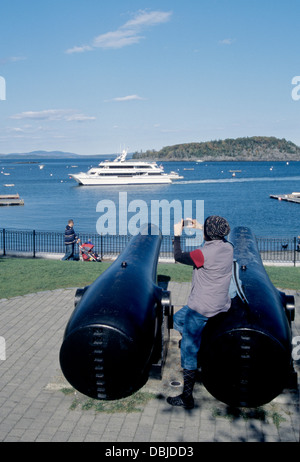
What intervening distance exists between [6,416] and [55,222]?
4729 cm

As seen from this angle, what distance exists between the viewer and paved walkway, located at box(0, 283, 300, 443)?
548 cm

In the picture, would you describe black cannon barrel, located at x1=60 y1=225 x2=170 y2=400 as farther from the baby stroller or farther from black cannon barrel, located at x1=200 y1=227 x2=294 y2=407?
the baby stroller

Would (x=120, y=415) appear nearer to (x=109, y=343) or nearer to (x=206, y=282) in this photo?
(x=109, y=343)

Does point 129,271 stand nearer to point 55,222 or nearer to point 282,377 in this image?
point 282,377

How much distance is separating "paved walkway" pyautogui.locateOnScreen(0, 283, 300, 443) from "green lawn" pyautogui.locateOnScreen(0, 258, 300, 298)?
4951mm

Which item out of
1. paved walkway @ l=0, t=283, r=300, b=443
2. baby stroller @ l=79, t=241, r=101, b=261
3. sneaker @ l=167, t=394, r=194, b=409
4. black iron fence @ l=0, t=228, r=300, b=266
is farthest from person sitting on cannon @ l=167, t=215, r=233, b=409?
baby stroller @ l=79, t=241, r=101, b=261

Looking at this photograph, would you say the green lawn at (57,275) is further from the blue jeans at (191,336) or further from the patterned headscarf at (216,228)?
the patterned headscarf at (216,228)

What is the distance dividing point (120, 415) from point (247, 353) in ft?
6.07

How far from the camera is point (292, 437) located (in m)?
5.45

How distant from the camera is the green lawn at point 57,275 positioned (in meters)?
12.7

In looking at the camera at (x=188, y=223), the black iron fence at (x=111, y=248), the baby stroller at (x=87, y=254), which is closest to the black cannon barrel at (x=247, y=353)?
the camera at (x=188, y=223)

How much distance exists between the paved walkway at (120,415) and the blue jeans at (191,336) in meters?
0.71

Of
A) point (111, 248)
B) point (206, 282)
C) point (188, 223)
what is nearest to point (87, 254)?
point (111, 248)
